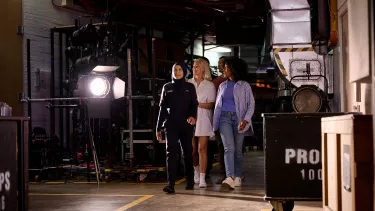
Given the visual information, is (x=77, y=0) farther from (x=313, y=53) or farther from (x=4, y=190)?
(x=4, y=190)

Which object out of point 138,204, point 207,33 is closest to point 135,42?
point 207,33

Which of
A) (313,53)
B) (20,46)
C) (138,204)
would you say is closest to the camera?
(138,204)

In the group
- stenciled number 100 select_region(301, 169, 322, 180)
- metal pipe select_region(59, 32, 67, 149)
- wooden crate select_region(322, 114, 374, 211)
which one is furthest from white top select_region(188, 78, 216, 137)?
metal pipe select_region(59, 32, 67, 149)

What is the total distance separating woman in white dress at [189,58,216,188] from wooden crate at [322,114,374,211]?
179 inches

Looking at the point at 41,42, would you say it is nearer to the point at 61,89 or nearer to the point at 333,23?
the point at 61,89

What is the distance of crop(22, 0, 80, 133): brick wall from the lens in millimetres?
13539

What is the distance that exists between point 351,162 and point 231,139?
5.03 metres

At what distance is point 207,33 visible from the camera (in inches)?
771

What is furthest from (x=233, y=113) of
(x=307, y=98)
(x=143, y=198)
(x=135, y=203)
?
(x=135, y=203)

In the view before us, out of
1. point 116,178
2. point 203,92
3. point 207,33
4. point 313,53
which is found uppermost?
point 207,33

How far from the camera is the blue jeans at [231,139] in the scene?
852cm

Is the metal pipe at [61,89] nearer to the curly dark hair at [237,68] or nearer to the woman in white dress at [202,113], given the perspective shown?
the woman in white dress at [202,113]

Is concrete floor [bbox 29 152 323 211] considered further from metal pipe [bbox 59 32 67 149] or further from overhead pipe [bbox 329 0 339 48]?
metal pipe [bbox 59 32 67 149]

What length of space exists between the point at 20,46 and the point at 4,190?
31.0 ft
